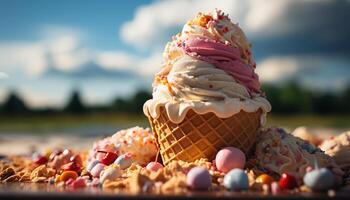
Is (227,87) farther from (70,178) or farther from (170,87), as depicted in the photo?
(70,178)

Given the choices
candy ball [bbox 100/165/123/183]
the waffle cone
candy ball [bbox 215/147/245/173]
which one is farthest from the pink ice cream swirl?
candy ball [bbox 100/165/123/183]

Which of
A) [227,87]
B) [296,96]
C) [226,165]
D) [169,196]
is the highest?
[296,96]

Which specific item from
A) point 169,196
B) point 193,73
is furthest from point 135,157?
point 169,196

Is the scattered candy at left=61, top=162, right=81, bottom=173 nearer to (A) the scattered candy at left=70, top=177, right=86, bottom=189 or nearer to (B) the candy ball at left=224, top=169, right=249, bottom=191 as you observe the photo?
(A) the scattered candy at left=70, top=177, right=86, bottom=189

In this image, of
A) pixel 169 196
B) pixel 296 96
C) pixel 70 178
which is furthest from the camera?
pixel 296 96

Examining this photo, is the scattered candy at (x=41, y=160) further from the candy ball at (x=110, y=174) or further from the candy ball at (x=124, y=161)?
the candy ball at (x=110, y=174)

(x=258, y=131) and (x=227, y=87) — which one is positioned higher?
(x=227, y=87)

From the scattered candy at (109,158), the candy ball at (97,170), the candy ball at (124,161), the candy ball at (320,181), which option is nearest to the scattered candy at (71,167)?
the scattered candy at (109,158)
